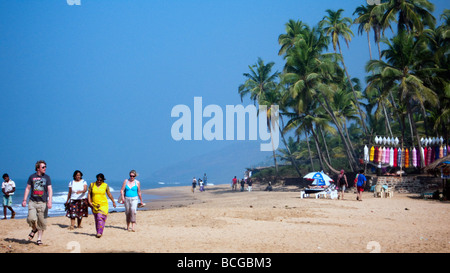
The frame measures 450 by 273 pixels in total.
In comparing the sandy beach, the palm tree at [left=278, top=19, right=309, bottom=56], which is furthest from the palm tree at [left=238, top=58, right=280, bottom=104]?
the sandy beach

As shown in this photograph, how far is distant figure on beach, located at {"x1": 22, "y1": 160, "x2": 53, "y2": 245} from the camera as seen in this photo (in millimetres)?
8344

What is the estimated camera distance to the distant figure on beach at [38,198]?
8344 mm

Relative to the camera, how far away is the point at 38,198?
8391 mm

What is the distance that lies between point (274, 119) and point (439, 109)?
17218mm

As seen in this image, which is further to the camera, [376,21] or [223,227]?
[376,21]

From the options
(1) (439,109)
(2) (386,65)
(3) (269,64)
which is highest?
(3) (269,64)

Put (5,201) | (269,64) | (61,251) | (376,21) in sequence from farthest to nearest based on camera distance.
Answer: (269,64), (376,21), (5,201), (61,251)

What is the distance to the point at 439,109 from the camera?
30438 millimetres

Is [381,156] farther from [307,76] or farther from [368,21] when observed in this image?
[368,21]

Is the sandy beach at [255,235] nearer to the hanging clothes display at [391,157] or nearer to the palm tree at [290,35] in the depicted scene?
the hanging clothes display at [391,157]

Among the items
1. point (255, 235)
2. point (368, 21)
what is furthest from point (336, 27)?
point (255, 235)
